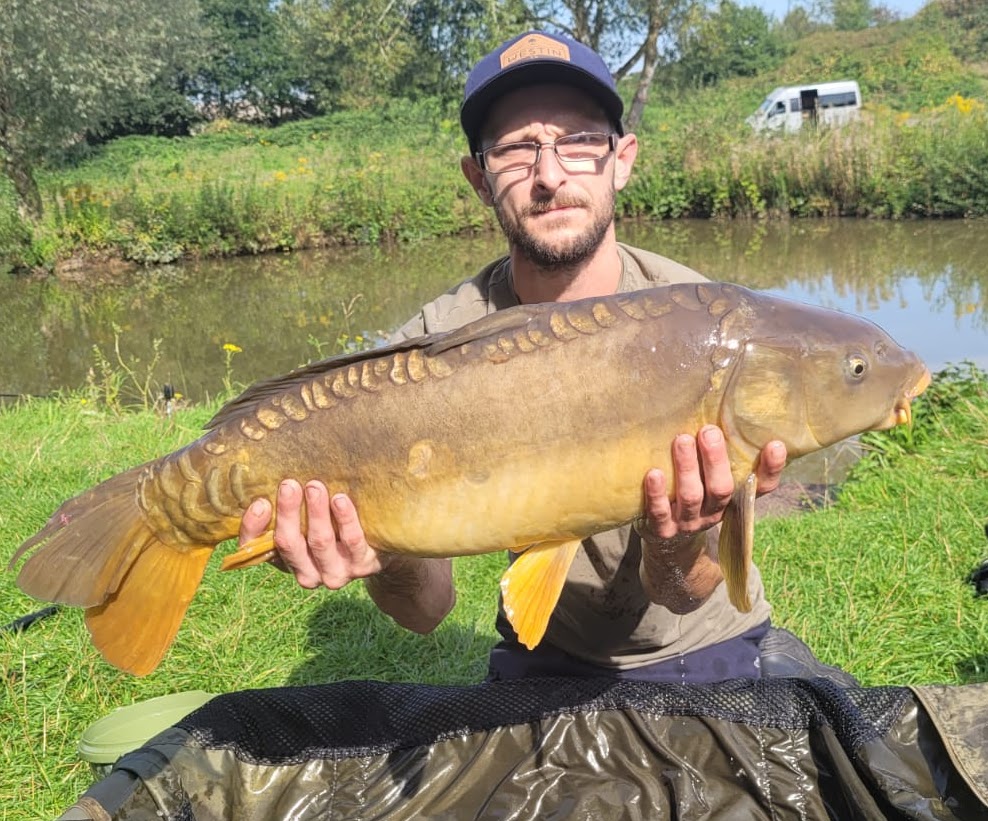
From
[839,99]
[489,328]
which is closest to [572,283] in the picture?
[489,328]

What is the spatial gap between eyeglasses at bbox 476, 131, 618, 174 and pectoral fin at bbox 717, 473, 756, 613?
0.80 metres

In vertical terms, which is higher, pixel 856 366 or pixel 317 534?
pixel 856 366

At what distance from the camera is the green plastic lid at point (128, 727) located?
5.08ft

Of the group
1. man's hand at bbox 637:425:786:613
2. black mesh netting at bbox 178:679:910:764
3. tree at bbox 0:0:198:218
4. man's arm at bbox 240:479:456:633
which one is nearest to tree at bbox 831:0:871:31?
tree at bbox 0:0:198:218

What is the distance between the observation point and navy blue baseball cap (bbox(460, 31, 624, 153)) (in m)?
1.62

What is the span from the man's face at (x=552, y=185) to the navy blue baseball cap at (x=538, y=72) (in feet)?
0.06

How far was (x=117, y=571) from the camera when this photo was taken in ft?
3.92

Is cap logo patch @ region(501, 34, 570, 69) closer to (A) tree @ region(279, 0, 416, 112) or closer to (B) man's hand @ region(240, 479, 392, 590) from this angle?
(B) man's hand @ region(240, 479, 392, 590)

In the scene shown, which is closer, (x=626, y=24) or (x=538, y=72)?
(x=538, y=72)

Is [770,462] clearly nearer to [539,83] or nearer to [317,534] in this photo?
[317,534]

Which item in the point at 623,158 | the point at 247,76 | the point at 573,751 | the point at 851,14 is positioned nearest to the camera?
the point at 573,751

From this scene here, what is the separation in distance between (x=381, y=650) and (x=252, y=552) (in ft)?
3.55

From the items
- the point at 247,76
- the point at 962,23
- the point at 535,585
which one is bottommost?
the point at 535,585

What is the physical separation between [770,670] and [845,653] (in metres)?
0.47
